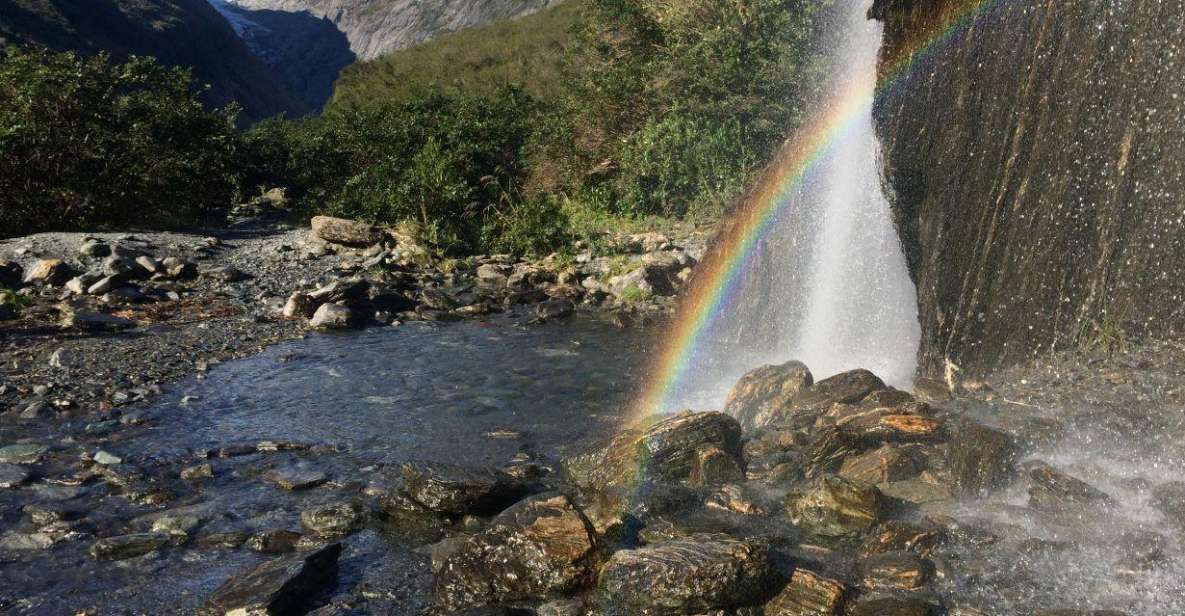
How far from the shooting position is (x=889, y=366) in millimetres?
11109

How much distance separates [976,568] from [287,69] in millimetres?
144077

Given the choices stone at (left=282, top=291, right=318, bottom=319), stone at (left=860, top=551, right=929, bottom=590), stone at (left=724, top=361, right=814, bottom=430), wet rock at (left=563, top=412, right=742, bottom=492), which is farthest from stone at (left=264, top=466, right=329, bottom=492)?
stone at (left=282, top=291, right=318, bottom=319)

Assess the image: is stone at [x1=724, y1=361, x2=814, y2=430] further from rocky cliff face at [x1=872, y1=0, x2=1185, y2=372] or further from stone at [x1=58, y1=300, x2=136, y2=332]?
stone at [x1=58, y1=300, x2=136, y2=332]

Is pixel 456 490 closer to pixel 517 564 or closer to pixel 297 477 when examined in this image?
pixel 517 564

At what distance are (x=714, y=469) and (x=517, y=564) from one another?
2.47 metres

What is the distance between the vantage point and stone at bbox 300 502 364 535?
6578 mm

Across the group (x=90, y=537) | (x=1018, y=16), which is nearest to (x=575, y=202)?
(x=1018, y=16)

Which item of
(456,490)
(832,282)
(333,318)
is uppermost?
(832,282)

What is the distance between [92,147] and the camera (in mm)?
18969

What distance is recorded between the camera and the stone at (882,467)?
23.6ft

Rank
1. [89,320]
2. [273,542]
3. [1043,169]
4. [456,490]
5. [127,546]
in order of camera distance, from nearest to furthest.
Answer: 1. [127,546]
2. [273,542]
3. [456,490]
4. [1043,169]
5. [89,320]

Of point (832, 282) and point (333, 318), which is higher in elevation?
point (832, 282)

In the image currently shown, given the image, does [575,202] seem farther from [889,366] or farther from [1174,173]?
[1174,173]

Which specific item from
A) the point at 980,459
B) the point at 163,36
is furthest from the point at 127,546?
the point at 163,36
